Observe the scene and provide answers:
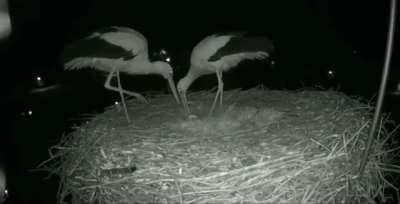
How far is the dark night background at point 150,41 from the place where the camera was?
3.64 feet

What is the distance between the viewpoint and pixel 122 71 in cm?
161

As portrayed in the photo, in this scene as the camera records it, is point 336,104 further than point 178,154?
Yes

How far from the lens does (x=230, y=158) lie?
3.36 ft

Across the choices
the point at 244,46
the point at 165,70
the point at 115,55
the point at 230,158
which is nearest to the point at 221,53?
the point at 244,46

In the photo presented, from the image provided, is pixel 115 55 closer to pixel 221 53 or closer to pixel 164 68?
pixel 164 68

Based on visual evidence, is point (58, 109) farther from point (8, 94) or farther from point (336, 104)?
point (336, 104)

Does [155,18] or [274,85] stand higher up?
[155,18]

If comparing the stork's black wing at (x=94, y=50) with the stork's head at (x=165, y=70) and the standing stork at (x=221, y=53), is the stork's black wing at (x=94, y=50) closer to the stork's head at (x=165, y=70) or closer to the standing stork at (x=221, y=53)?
the stork's head at (x=165, y=70)

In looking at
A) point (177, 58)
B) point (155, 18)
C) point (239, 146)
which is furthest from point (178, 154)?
point (177, 58)

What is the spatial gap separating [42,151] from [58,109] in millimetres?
121

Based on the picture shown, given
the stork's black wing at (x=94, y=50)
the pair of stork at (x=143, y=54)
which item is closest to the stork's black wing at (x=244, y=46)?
the pair of stork at (x=143, y=54)

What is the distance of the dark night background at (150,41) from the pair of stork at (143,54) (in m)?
0.03

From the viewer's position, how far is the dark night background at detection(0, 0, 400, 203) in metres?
1.11

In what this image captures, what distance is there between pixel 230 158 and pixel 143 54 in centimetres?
62
